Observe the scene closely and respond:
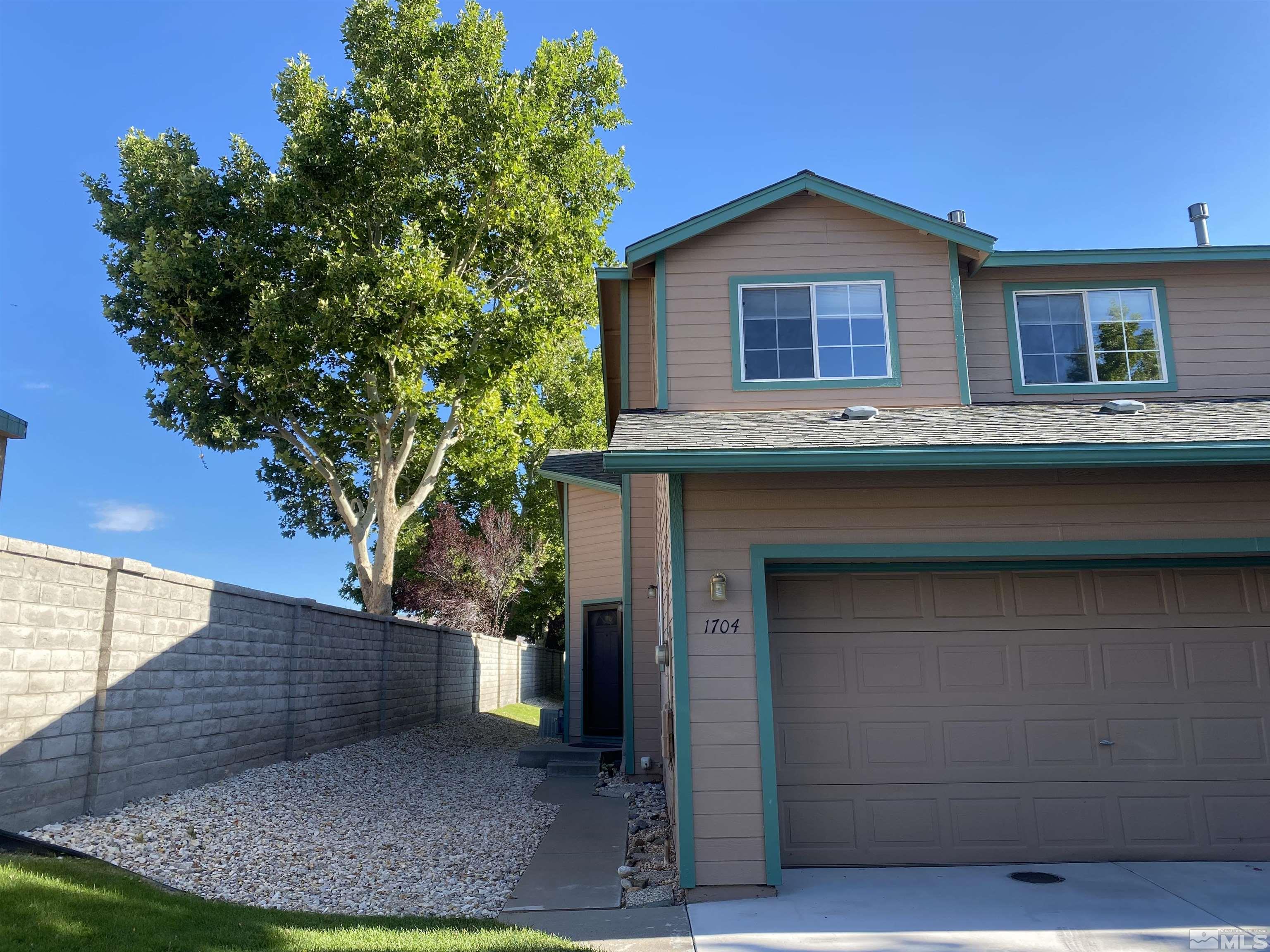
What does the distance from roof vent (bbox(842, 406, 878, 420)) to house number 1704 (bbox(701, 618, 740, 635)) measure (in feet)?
7.34

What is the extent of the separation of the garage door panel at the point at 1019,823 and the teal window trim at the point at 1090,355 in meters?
3.84

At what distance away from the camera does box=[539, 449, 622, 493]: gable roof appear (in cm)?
1315

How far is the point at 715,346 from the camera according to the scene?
327 inches

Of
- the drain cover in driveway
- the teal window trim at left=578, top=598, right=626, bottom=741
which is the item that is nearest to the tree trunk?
the teal window trim at left=578, top=598, right=626, bottom=741

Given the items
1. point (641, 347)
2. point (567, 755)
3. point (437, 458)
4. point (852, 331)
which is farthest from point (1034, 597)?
point (437, 458)

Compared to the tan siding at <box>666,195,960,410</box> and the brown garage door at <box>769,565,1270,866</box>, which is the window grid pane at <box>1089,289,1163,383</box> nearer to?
the tan siding at <box>666,195,960,410</box>

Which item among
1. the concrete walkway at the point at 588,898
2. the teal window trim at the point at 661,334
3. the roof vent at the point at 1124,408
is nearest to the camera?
the concrete walkway at the point at 588,898

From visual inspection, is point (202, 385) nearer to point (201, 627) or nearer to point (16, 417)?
point (16, 417)

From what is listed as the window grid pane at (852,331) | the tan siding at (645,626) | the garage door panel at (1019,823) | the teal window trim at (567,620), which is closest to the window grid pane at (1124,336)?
the window grid pane at (852,331)

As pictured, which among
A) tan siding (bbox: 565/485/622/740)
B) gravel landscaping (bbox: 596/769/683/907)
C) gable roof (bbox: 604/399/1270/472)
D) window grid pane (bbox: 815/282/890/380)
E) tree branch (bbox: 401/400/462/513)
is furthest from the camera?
tree branch (bbox: 401/400/462/513)

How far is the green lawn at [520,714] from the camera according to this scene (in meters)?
21.3

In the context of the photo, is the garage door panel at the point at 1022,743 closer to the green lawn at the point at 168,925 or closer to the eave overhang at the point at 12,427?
the green lawn at the point at 168,925

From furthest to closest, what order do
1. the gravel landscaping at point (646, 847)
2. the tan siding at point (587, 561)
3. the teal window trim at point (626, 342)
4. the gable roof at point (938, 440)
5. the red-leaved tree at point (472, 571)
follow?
the red-leaved tree at point (472, 571) < the tan siding at point (587, 561) < the teal window trim at point (626, 342) < the gable roof at point (938, 440) < the gravel landscaping at point (646, 847)

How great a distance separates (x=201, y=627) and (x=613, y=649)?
7053mm
